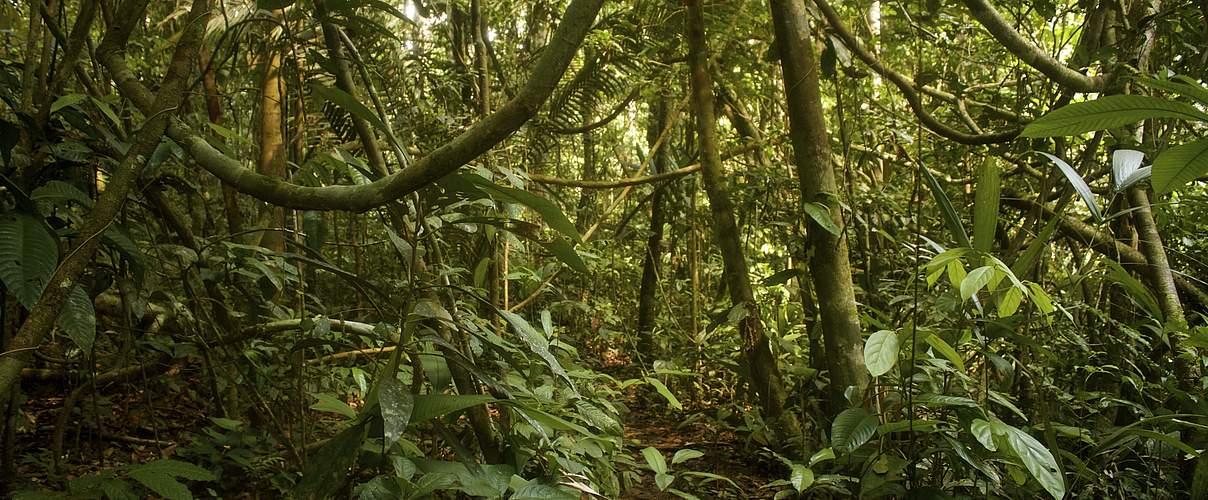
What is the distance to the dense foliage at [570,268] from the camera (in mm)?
1396

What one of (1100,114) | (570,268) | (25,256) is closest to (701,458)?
(570,268)

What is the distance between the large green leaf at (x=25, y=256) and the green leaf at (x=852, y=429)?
1.77 metres

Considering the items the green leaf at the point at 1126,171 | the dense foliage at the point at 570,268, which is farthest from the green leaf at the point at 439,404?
the green leaf at the point at 1126,171

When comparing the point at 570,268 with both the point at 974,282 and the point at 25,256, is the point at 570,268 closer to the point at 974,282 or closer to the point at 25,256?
the point at 974,282

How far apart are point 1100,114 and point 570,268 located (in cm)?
199

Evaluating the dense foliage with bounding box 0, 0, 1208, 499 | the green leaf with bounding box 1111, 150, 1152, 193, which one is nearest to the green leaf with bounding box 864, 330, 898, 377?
the dense foliage with bounding box 0, 0, 1208, 499

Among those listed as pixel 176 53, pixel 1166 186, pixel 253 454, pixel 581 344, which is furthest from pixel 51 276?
pixel 581 344

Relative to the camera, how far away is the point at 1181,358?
2.40 m

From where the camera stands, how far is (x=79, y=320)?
1331 millimetres

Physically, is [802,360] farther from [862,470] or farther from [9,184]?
[9,184]

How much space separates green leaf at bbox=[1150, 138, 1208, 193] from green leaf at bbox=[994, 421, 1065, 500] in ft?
2.40

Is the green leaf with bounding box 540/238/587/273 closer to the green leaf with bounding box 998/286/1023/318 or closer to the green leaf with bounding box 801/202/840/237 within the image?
the green leaf with bounding box 998/286/1023/318

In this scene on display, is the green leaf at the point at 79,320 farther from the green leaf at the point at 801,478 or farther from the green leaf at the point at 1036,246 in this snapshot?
the green leaf at the point at 1036,246

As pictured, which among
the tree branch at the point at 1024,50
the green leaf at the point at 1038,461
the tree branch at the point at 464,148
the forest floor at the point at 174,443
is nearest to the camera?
the tree branch at the point at 464,148
